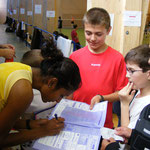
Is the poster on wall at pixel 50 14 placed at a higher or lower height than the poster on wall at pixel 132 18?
higher

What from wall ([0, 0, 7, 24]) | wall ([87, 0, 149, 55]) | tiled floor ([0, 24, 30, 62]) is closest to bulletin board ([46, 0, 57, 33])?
tiled floor ([0, 24, 30, 62])

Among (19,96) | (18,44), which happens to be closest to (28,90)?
(19,96)

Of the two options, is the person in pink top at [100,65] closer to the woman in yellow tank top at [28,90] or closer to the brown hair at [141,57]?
the brown hair at [141,57]

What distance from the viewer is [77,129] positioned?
1.15 m

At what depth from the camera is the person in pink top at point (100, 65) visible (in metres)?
1.46

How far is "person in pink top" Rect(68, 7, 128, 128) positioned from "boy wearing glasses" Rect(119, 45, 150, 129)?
179 millimetres

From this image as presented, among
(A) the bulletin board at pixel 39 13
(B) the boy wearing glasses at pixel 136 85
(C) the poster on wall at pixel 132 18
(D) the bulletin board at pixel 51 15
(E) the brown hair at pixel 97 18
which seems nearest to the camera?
(B) the boy wearing glasses at pixel 136 85

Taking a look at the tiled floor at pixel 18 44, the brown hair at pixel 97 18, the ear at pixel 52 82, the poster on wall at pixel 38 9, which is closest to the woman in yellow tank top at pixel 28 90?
the ear at pixel 52 82

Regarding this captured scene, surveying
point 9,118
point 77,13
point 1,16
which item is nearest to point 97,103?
point 9,118

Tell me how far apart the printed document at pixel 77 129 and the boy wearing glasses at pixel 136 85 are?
16 centimetres

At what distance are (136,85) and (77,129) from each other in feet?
1.68

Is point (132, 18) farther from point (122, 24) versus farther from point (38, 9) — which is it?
point (38, 9)

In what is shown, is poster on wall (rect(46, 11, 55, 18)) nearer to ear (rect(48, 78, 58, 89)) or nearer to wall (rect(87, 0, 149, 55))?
wall (rect(87, 0, 149, 55))

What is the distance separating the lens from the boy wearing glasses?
124 cm
